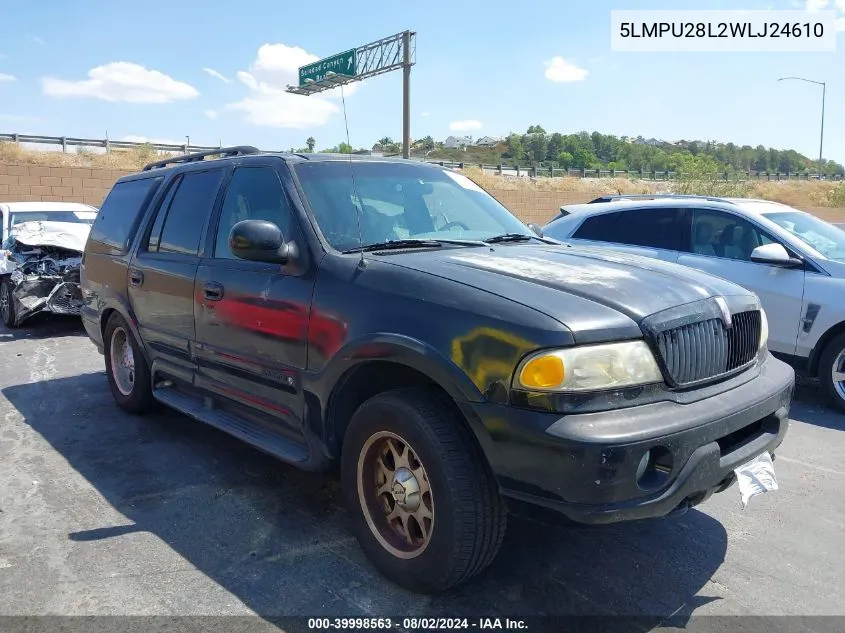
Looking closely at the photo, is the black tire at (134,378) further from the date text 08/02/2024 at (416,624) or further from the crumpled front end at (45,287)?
the crumpled front end at (45,287)

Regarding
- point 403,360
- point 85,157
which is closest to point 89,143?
point 85,157

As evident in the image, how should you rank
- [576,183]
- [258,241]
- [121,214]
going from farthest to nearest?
[576,183]
[121,214]
[258,241]

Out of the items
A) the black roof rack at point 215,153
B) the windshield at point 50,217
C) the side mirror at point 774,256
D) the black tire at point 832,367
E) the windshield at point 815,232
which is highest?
the black roof rack at point 215,153

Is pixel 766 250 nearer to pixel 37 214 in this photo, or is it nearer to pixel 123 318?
pixel 123 318

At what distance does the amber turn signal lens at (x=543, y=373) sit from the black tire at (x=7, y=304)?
8.95m

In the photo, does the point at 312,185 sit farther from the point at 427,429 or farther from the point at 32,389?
the point at 32,389

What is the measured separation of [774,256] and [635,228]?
160 cm

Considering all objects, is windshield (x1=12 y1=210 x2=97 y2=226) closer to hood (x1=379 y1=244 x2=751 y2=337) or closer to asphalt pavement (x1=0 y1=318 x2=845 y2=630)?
asphalt pavement (x1=0 y1=318 x2=845 y2=630)

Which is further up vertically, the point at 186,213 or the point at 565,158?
the point at 565,158

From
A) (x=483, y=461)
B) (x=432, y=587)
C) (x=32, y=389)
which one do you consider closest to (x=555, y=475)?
(x=483, y=461)

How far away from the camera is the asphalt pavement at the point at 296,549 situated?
9.39 ft

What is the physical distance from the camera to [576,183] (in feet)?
164

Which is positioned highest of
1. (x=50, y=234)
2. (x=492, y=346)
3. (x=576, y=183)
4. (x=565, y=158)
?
(x=565, y=158)

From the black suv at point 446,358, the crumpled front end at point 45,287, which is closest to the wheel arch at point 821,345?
the black suv at point 446,358
